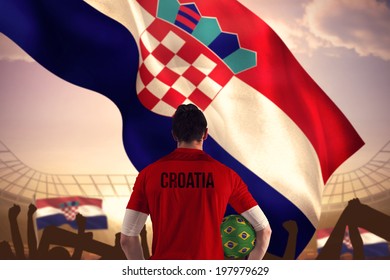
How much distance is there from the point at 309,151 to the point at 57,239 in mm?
1595

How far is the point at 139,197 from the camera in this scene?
1748 mm

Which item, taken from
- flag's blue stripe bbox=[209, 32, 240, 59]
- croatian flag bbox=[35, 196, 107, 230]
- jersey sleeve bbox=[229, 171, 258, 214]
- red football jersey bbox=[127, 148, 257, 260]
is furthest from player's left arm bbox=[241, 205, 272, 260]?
croatian flag bbox=[35, 196, 107, 230]

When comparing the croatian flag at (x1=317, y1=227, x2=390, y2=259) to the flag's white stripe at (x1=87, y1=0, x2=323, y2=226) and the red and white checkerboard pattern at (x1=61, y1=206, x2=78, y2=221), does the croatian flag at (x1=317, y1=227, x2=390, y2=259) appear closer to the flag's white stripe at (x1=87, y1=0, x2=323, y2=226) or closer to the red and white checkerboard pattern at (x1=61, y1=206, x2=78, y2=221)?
the flag's white stripe at (x1=87, y1=0, x2=323, y2=226)

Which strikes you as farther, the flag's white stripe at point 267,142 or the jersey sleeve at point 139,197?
the flag's white stripe at point 267,142

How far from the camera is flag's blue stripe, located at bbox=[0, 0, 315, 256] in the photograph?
2818 mm

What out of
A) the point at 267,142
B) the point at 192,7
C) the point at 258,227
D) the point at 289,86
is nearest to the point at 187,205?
the point at 258,227

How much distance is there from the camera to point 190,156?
172 centimetres

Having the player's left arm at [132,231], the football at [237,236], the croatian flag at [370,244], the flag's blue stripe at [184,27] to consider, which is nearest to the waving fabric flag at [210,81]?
the flag's blue stripe at [184,27]

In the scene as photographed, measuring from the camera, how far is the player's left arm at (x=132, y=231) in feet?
5.85

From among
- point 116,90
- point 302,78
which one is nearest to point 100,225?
point 116,90

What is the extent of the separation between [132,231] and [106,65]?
4.22 ft

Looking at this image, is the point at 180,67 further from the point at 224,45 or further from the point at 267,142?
the point at 267,142

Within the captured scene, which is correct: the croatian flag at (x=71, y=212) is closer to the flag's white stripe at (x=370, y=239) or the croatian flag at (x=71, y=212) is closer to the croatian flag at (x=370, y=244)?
the croatian flag at (x=370, y=244)
